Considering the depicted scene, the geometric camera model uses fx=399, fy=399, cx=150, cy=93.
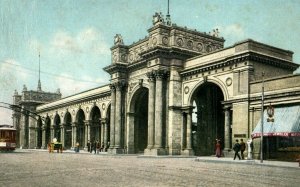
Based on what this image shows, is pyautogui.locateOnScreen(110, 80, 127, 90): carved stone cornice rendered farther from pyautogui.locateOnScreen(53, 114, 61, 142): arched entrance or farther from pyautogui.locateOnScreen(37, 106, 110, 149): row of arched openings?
pyautogui.locateOnScreen(53, 114, 61, 142): arched entrance

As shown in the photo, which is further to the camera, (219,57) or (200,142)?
(200,142)

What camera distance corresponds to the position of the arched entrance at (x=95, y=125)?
→ 57016 mm

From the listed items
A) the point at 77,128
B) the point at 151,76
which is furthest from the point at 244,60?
the point at 77,128

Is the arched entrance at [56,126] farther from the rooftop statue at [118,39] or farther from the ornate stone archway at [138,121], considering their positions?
the ornate stone archway at [138,121]

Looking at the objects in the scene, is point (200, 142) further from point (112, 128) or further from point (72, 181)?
point (72, 181)

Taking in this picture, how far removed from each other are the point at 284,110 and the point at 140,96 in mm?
19166

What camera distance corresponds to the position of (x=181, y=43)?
3766 cm

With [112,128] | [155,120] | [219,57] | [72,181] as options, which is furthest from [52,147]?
[72,181]

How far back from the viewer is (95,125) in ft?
193

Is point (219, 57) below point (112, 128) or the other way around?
the other way around

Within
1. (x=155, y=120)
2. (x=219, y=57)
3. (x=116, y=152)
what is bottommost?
(x=116, y=152)

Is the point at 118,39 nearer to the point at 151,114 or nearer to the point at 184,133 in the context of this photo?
the point at 151,114

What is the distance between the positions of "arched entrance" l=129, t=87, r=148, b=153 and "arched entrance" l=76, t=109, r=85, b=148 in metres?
19.3

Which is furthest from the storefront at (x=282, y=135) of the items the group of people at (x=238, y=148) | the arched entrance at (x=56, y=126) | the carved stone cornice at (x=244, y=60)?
the arched entrance at (x=56, y=126)
